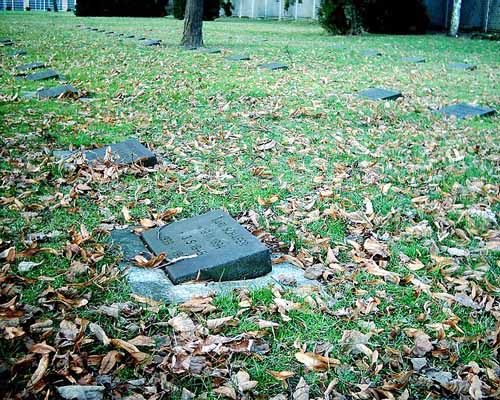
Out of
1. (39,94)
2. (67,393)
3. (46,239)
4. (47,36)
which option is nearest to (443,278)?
(67,393)

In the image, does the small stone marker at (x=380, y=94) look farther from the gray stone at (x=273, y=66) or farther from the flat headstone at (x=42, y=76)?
the flat headstone at (x=42, y=76)

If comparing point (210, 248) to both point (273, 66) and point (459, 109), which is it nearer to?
point (459, 109)

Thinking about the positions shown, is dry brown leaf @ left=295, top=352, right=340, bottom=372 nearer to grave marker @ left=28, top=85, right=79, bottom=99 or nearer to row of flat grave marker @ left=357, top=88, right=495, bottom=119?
row of flat grave marker @ left=357, top=88, right=495, bottom=119

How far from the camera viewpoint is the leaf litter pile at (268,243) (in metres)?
1.94

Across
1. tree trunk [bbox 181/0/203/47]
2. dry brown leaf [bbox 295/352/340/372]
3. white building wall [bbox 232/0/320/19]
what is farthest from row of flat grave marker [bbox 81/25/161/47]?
white building wall [bbox 232/0/320/19]

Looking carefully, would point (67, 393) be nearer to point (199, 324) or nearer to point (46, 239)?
point (199, 324)

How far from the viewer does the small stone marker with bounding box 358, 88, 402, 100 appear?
7027 mm

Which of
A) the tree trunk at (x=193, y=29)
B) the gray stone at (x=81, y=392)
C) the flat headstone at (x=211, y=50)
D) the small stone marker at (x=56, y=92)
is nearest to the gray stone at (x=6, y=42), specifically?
the tree trunk at (x=193, y=29)

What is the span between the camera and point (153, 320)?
2.23m

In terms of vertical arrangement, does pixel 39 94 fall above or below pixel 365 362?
above

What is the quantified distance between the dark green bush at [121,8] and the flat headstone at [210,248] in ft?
89.2

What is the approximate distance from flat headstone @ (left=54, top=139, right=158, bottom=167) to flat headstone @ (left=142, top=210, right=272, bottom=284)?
1339mm

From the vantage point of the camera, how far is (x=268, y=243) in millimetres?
3039

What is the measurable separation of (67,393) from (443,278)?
1952 mm
